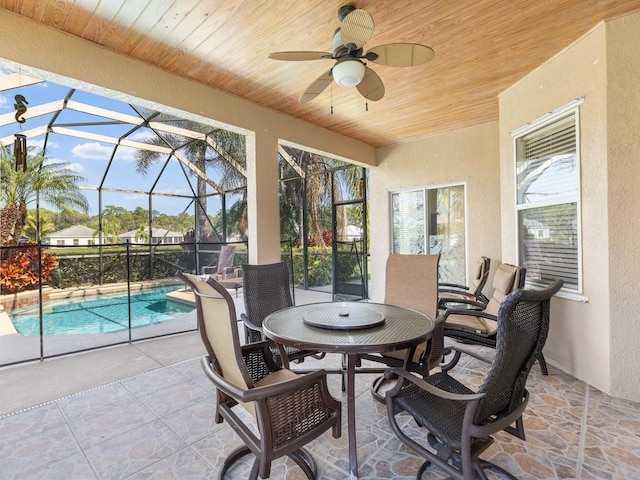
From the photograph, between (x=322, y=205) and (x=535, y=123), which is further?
(x=322, y=205)

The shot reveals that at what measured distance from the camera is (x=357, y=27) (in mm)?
2186

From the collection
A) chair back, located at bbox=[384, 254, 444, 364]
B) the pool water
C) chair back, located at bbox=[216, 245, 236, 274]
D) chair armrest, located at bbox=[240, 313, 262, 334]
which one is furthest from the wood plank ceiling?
chair back, located at bbox=[216, 245, 236, 274]

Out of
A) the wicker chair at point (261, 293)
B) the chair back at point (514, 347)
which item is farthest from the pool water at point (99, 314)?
the chair back at point (514, 347)

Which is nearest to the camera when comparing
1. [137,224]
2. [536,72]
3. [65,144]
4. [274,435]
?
[274,435]

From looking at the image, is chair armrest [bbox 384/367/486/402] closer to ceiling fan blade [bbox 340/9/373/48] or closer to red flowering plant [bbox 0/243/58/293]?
ceiling fan blade [bbox 340/9/373/48]

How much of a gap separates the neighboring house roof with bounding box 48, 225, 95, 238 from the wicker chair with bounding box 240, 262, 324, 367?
7879 millimetres

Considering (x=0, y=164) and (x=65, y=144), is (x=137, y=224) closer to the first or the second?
(x=65, y=144)

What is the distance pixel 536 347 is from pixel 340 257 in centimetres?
580

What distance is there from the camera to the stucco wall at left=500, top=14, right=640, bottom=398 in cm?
258

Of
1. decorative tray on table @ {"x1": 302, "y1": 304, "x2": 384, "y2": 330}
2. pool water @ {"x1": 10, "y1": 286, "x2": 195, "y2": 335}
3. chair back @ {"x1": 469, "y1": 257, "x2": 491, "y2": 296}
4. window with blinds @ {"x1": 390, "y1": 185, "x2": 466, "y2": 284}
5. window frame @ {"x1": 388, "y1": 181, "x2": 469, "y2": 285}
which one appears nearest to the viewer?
decorative tray on table @ {"x1": 302, "y1": 304, "x2": 384, "y2": 330}

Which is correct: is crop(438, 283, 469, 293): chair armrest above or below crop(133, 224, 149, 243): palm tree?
below

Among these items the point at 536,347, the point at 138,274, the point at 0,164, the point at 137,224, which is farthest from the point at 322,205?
the point at 0,164

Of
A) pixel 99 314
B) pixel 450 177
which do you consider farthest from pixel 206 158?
pixel 450 177

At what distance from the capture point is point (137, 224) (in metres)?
9.30
